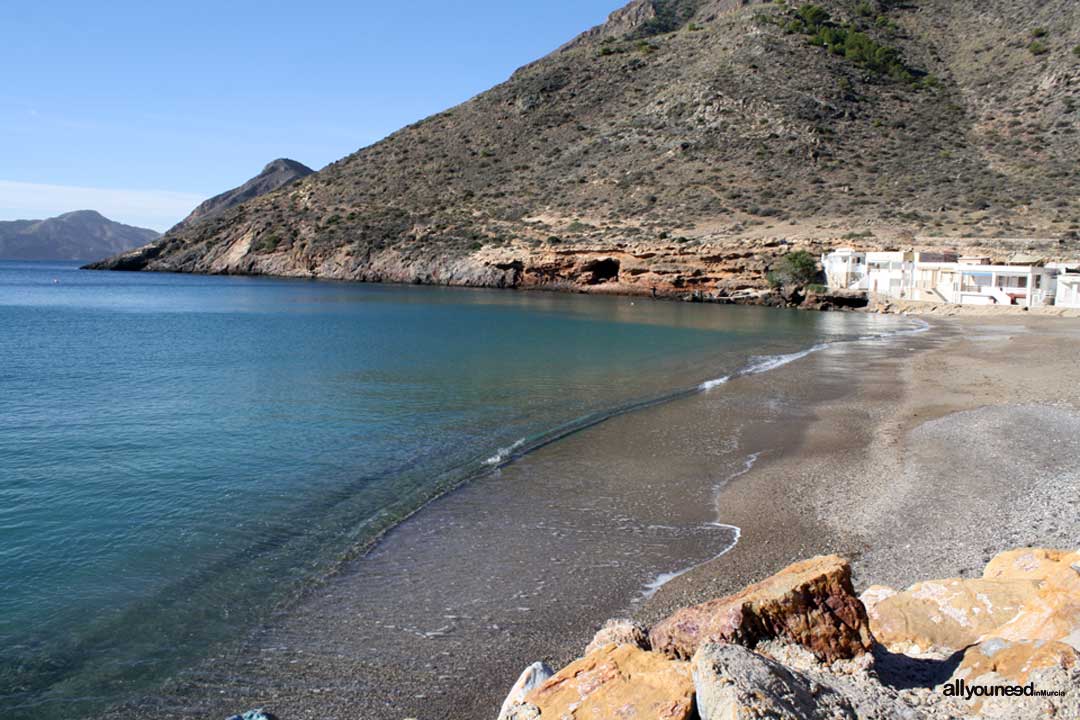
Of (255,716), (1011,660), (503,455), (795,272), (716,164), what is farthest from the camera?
(716,164)

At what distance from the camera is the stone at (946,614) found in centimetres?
506

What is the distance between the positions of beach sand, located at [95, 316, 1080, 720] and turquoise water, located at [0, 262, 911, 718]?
0.77m

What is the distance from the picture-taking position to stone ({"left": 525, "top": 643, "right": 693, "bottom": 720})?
3990mm

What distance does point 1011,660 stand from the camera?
4.33 m

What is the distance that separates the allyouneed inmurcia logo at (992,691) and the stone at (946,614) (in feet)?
2.17

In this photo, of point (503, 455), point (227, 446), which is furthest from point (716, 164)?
point (227, 446)

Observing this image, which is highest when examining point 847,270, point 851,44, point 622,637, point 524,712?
point 851,44

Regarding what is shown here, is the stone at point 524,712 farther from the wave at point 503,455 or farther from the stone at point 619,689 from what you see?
the wave at point 503,455

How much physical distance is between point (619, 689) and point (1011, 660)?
7.07 feet

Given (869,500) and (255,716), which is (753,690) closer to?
(255,716)

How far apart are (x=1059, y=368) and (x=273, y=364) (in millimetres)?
→ 23129

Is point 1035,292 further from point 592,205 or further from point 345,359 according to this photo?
point 345,359

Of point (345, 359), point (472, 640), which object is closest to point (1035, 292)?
point (345, 359)

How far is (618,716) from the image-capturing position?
400 centimetres
